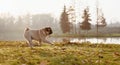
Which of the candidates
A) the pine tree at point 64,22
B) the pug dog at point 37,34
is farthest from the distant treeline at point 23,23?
the pug dog at point 37,34

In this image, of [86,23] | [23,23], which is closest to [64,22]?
[86,23]

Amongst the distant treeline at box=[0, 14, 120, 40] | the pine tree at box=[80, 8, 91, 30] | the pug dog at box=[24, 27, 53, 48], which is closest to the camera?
the pug dog at box=[24, 27, 53, 48]

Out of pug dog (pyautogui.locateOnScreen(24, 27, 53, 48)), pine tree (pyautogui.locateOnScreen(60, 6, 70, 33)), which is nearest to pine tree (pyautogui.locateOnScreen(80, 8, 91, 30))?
pine tree (pyautogui.locateOnScreen(60, 6, 70, 33))

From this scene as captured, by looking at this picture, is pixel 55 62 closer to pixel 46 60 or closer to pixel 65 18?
pixel 46 60

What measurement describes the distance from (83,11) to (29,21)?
170ft

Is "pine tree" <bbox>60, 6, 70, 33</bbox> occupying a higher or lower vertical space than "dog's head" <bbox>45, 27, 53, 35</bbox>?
lower

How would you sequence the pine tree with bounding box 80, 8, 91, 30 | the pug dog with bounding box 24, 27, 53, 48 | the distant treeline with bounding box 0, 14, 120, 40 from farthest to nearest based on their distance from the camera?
the distant treeline with bounding box 0, 14, 120, 40 < the pine tree with bounding box 80, 8, 91, 30 < the pug dog with bounding box 24, 27, 53, 48

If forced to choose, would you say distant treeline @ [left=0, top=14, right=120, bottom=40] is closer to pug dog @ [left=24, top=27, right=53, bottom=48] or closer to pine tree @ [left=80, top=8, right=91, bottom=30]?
pine tree @ [left=80, top=8, right=91, bottom=30]

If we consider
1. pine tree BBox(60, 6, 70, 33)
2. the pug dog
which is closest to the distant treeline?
pine tree BBox(60, 6, 70, 33)

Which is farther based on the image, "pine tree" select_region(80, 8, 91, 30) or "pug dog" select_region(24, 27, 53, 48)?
"pine tree" select_region(80, 8, 91, 30)

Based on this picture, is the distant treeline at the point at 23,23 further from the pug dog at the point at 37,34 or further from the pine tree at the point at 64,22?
the pug dog at the point at 37,34

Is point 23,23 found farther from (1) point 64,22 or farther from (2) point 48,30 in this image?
(2) point 48,30

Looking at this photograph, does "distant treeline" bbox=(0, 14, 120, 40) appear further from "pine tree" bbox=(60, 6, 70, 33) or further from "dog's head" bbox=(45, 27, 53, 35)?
"dog's head" bbox=(45, 27, 53, 35)

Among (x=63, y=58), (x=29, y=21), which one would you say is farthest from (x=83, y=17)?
(x=63, y=58)
